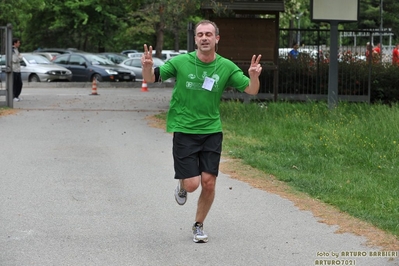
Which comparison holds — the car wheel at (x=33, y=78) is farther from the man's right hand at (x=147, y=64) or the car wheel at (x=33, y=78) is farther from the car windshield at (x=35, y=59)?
the man's right hand at (x=147, y=64)

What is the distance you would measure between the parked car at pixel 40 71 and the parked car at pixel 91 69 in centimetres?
64

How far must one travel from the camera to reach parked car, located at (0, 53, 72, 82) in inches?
1398

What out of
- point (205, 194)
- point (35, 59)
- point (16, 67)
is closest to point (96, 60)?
point (35, 59)

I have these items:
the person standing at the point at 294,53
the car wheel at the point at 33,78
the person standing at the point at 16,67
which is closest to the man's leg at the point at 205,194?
the person standing at the point at 294,53

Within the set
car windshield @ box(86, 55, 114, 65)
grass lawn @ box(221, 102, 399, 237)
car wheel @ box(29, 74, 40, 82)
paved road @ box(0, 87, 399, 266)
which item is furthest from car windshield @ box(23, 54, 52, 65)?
paved road @ box(0, 87, 399, 266)

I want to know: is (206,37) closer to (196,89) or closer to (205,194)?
(196,89)

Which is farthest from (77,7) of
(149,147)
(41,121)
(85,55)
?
(149,147)

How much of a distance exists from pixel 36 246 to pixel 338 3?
1302 cm

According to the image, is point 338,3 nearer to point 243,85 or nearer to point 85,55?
point 243,85

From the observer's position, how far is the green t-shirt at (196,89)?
23.5ft

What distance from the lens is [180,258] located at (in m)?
6.77

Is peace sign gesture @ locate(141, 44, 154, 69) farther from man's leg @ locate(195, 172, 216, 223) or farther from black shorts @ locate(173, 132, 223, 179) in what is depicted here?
man's leg @ locate(195, 172, 216, 223)

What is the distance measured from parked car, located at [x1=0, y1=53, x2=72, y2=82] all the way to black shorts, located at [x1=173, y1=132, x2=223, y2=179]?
28939mm

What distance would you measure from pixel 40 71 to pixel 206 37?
29.3 meters
